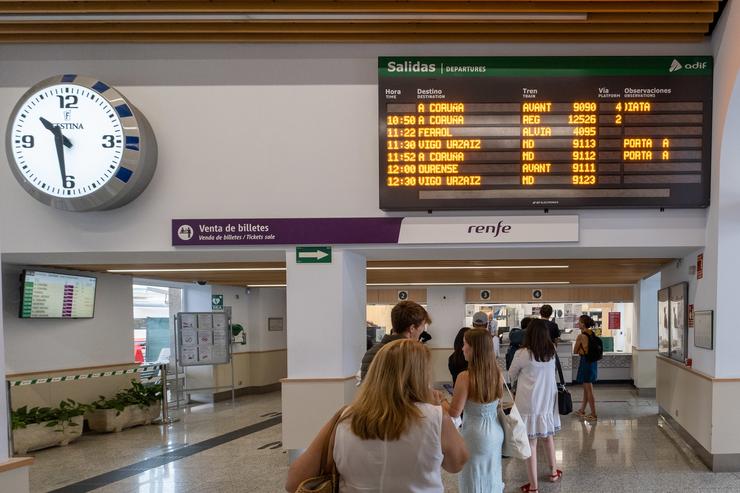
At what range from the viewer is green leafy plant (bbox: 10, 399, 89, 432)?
6531 millimetres

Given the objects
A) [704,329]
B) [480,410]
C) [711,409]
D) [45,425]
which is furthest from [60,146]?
[711,409]

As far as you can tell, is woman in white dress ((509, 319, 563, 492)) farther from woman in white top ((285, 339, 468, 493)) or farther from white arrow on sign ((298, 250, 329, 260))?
woman in white top ((285, 339, 468, 493))

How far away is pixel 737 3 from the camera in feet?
15.0

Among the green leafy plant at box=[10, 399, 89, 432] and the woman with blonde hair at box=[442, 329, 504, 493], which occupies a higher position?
the woman with blonde hair at box=[442, 329, 504, 493]

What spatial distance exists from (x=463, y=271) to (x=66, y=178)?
5.80m

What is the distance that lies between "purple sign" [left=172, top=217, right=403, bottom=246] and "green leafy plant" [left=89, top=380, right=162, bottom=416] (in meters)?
3.81

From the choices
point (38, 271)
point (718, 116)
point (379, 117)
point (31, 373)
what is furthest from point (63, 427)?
point (718, 116)

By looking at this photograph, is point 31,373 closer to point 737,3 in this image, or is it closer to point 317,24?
point 317,24

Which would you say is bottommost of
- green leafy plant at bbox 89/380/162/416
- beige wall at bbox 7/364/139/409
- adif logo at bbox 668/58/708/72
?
green leafy plant at bbox 89/380/162/416

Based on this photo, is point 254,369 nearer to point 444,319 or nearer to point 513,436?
point 444,319

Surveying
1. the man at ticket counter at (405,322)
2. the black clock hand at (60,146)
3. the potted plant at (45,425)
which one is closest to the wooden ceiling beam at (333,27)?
the black clock hand at (60,146)

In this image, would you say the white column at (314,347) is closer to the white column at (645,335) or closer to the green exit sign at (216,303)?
the green exit sign at (216,303)

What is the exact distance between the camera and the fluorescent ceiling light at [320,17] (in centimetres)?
479

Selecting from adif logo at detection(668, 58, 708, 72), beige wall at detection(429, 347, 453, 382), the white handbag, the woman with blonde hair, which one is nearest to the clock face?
the woman with blonde hair
